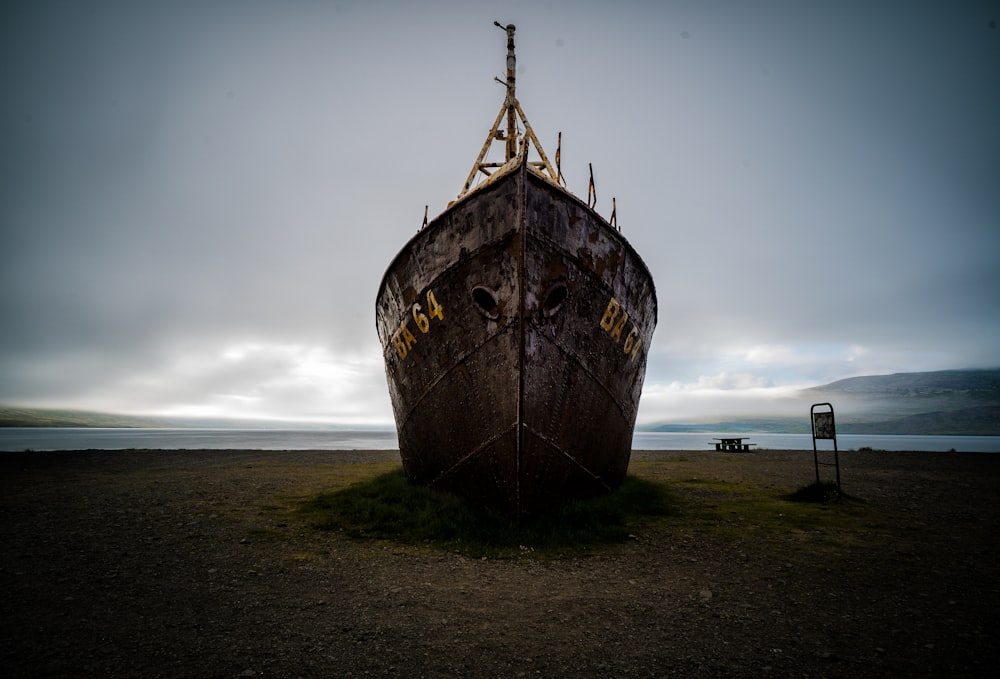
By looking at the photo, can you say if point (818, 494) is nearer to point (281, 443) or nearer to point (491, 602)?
point (491, 602)

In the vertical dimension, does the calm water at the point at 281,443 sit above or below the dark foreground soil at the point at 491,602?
below

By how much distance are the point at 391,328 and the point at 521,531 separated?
333 cm

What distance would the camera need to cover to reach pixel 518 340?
4852mm

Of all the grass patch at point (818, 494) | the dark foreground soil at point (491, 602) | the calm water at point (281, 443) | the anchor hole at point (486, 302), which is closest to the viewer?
the dark foreground soil at point (491, 602)

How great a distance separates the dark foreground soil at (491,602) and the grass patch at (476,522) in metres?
0.28

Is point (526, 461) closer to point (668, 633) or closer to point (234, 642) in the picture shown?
point (668, 633)

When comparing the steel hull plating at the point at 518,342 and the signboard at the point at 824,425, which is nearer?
the steel hull plating at the point at 518,342

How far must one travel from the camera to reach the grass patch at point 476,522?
4.76m

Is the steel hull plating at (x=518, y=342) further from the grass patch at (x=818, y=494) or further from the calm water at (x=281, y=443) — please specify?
the calm water at (x=281, y=443)

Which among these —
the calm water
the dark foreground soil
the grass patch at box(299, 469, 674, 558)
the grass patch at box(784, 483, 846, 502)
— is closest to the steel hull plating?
the grass patch at box(299, 469, 674, 558)

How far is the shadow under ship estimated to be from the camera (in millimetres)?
4953

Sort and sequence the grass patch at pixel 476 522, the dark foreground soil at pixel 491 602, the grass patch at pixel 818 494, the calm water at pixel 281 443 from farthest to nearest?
the calm water at pixel 281 443, the grass patch at pixel 818 494, the grass patch at pixel 476 522, the dark foreground soil at pixel 491 602

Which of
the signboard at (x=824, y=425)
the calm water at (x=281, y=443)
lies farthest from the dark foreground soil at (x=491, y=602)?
the calm water at (x=281, y=443)

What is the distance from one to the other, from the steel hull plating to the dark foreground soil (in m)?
1.04
